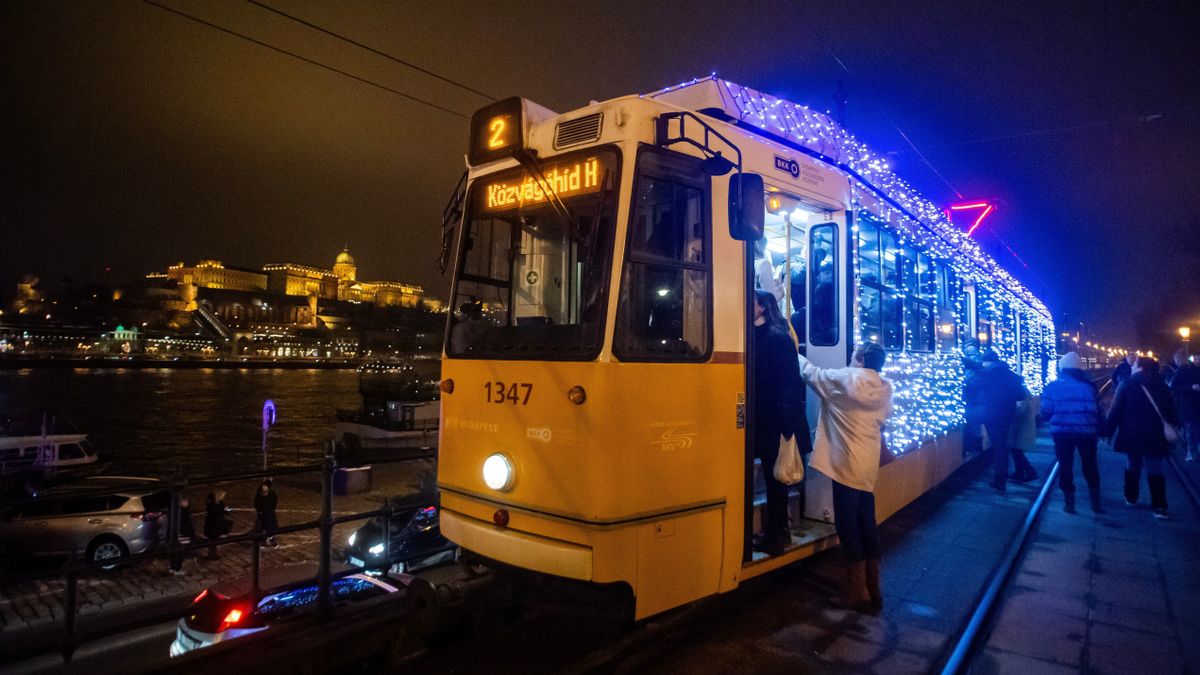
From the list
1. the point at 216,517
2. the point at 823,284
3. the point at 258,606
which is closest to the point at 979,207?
the point at 823,284

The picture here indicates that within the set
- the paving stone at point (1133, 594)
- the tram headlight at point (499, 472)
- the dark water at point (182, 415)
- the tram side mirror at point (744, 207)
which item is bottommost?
the dark water at point (182, 415)

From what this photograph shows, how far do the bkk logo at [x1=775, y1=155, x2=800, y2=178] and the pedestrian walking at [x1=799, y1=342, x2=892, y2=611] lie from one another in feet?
5.13

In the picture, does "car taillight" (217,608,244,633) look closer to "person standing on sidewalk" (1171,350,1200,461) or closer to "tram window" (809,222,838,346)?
"tram window" (809,222,838,346)

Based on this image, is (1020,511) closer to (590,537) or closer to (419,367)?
(590,537)

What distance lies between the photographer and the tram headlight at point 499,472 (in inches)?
163

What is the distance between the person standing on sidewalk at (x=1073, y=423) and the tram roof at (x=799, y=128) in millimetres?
2712

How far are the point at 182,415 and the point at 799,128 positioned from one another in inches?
Result: 2269

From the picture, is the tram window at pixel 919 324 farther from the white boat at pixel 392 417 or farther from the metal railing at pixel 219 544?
the white boat at pixel 392 417

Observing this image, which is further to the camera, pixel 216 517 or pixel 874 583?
pixel 216 517

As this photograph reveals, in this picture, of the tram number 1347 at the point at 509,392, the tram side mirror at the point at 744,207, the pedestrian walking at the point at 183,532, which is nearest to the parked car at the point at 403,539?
the pedestrian walking at the point at 183,532

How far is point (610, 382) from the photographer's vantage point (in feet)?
12.4

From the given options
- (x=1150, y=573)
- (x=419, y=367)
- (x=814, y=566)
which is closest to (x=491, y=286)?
(x=814, y=566)

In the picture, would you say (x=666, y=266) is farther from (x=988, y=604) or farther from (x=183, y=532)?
(x=183, y=532)

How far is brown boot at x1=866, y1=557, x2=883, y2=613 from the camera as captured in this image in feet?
17.1
